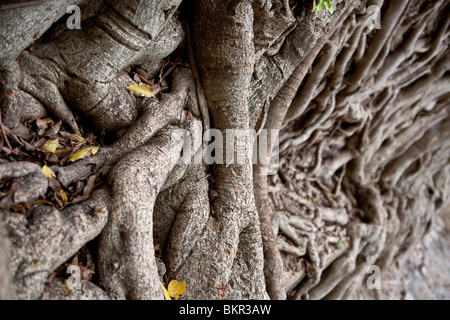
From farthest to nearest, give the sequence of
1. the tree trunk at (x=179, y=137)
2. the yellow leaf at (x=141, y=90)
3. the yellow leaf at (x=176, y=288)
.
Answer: the yellow leaf at (x=141, y=90) → the yellow leaf at (x=176, y=288) → the tree trunk at (x=179, y=137)

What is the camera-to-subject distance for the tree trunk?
5.12 ft

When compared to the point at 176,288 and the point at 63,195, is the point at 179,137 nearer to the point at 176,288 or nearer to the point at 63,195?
the point at 63,195

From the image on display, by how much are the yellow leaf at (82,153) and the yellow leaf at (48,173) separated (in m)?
0.15

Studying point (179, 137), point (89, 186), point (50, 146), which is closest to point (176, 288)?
point (89, 186)

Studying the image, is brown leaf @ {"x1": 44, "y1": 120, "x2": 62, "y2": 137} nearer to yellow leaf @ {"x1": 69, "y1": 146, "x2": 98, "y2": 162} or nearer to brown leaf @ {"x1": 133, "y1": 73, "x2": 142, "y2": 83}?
yellow leaf @ {"x1": 69, "y1": 146, "x2": 98, "y2": 162}

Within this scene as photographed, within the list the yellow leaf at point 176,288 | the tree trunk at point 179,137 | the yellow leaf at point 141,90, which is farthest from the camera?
the yellow leaf at point 141,90

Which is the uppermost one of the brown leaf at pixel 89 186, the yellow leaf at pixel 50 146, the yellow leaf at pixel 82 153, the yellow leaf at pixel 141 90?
the yellow leaf at pixel 141 90

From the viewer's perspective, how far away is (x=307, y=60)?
2.73 metres

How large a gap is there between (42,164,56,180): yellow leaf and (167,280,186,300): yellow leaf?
0.77 m

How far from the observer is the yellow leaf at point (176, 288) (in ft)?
6.28

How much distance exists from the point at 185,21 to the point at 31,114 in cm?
99

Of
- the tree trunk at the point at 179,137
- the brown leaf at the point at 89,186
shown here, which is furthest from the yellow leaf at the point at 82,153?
the brown leaf at the point at 89,186

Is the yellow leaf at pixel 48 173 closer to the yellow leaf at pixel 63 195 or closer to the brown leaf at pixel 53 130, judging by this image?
the yellow leaf at pixel 63 195

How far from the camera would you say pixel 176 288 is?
1.93 m
